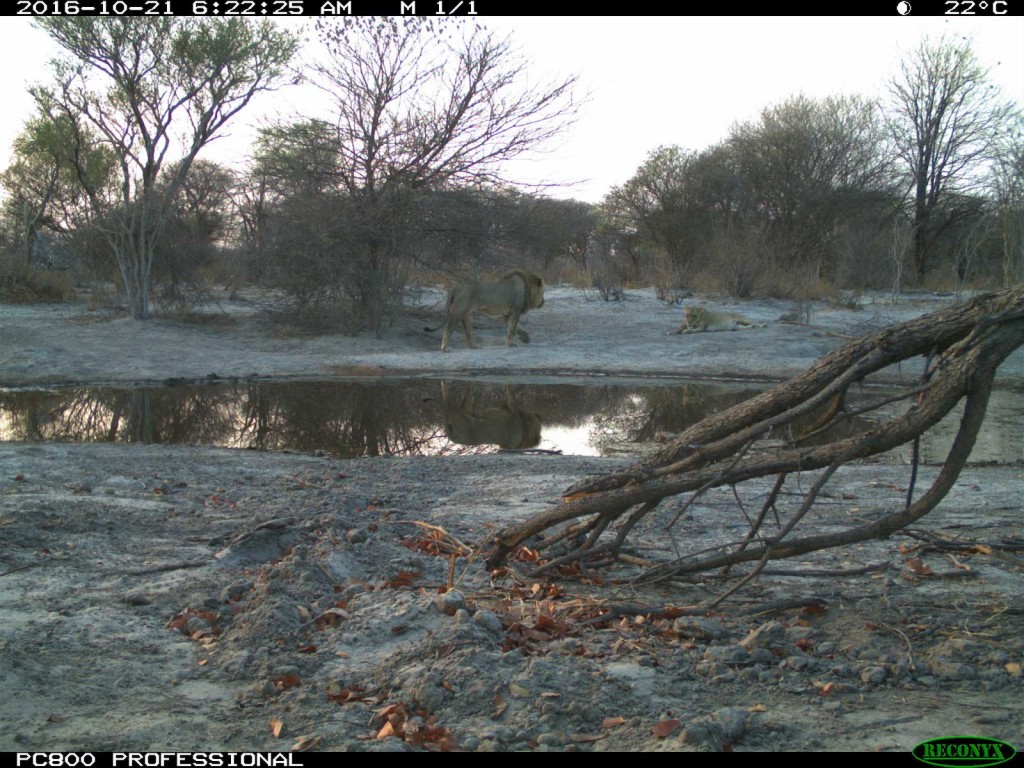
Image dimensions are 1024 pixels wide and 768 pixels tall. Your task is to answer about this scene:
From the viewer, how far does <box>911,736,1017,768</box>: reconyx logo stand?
284 cm

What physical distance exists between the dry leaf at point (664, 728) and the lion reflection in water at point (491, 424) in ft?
22.7

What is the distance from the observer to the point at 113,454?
336 inches

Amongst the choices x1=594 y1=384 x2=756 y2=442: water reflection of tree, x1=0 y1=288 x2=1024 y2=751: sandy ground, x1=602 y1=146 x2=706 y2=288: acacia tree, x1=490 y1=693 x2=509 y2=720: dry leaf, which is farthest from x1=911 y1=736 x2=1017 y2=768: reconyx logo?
x1=602 y1=146 x2=706 y2=288: acacia tree

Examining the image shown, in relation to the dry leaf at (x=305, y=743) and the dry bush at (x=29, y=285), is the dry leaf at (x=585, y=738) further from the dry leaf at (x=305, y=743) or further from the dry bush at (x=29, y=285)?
the dry bush at (x=29, y=285)

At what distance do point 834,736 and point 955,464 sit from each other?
1409mm

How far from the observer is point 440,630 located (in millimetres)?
3797

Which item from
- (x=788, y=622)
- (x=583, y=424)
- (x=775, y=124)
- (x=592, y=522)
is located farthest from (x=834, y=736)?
(x=775, y=124)

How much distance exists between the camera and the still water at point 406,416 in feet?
33.1

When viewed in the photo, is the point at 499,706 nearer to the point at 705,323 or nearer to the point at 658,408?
the point at 658,408

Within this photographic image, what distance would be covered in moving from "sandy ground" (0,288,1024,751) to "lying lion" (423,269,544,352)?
12.0 m

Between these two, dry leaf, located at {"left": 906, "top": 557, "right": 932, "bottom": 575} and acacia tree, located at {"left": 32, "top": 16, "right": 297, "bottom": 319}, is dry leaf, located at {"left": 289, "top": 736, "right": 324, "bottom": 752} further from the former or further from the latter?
acacia tree, located at {"left": 32, "top": 16, "right": 297, "bottom": 319}

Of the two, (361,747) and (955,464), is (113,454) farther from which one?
(955,464)

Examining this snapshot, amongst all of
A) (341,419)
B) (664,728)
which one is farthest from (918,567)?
(341,419)

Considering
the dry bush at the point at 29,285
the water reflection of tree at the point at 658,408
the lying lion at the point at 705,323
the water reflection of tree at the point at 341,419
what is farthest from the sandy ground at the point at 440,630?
the dry bush at the point at 29,285
